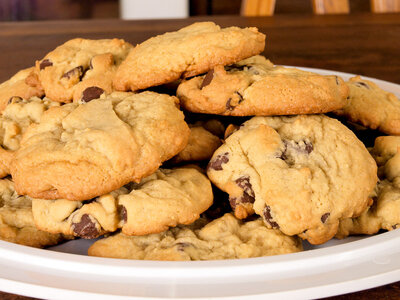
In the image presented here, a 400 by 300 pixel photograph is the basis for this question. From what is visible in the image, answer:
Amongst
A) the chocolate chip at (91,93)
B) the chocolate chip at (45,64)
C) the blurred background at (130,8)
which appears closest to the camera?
the chocolate chip at (91,93)

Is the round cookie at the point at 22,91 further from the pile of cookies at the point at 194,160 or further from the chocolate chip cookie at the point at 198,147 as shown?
the chocolate chip cookie at the point at 198,147

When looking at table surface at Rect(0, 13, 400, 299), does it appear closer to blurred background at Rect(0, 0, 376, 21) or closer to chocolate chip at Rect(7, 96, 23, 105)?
blurred background at Rect(0, 0, 376, 21)

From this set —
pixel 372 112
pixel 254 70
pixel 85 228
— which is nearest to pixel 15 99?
pixel 85 228

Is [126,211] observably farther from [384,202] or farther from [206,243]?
[384,202]

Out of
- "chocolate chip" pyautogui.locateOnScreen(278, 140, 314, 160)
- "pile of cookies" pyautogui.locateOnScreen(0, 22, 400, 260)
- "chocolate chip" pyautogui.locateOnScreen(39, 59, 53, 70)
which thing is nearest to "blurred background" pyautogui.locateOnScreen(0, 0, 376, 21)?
"chocolate chip" pyautogui.locateOnScreen(39, 59, 53, 70)

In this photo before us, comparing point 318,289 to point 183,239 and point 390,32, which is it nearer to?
point 183,239

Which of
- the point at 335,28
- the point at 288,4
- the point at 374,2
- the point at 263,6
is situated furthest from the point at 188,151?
the point at 288,4

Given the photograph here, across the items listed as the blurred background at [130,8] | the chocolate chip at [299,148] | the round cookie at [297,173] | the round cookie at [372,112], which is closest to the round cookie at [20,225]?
the round cookie at [297,173]
